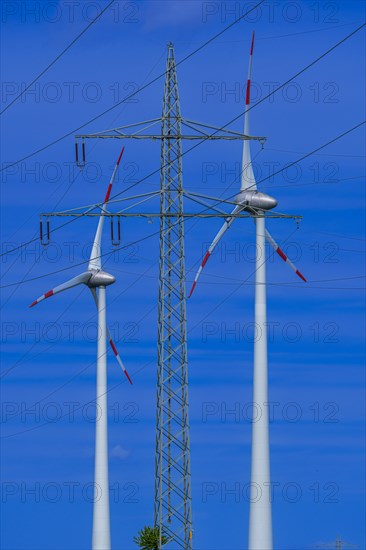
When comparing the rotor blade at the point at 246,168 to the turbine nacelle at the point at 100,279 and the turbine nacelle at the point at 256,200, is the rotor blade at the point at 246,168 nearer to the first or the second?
the turbine nacelle at the point at 256,200

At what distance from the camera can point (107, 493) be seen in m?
128

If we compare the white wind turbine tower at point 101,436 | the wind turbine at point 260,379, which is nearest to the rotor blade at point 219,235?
the wind turbine at point 260,379

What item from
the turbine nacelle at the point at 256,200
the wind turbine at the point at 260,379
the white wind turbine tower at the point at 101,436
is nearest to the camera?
the wind turbine at the point at 260,379

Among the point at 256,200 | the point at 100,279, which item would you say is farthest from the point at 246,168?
the point at 100,279

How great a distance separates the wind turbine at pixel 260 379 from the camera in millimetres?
98062

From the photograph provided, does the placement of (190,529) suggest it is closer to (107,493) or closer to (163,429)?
(163,429)

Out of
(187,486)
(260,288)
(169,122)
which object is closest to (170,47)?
(169,122)

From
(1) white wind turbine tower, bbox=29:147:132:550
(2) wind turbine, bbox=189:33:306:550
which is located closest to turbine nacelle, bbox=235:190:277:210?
(2) wind turbine, bbox=189:33:306:550

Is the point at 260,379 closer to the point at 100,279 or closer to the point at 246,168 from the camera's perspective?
the point at 246,168

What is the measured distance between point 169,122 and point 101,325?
2296cm

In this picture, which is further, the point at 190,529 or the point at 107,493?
the point at 107,493

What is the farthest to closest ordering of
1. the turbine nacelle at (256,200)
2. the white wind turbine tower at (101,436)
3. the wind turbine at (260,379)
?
1. the white wind turbine tower at (101,436)
2. the turbine nacelle at (256,200)
3. the wind turbine at (260,379)

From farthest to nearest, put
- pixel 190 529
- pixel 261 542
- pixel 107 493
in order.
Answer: pixel 107 493 < pixel 190 529 < pixel 261 542

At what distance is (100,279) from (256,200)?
26179 millimetres
